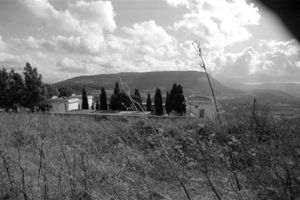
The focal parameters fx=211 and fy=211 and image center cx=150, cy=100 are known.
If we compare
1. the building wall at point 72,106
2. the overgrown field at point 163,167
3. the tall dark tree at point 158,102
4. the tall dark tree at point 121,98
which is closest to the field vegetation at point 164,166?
the overgrown field at point 163,167

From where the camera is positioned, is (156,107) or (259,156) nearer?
(259,156)

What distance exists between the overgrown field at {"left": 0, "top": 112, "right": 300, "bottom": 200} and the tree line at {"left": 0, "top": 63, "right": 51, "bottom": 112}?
2435cm

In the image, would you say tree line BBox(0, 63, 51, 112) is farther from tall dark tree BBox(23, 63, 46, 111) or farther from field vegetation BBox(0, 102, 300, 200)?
field vegetation BBox(0, 102, 300, 200)

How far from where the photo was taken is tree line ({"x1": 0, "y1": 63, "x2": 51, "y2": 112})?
87.2 ft

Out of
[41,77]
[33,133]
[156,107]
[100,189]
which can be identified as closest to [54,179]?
[100,189]

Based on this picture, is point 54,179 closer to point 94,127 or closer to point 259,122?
point 94,127

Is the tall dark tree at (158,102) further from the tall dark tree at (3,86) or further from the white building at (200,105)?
the white building at (200,105)

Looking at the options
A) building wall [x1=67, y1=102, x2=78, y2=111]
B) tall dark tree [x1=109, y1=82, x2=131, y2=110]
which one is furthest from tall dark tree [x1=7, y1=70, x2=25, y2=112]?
tall dark tree [x1=109, y1=82, x2=131, y2=110]

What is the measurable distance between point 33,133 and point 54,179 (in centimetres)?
210

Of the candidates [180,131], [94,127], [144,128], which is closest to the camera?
[180,131]

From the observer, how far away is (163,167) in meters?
2.82

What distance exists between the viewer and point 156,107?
94.3 feet

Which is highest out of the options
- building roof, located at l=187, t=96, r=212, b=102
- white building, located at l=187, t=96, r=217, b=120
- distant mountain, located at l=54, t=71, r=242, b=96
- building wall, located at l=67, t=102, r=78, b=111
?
distant mountain, located at l=54, t=71, r=242, b=96

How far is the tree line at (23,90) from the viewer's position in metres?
26.6
